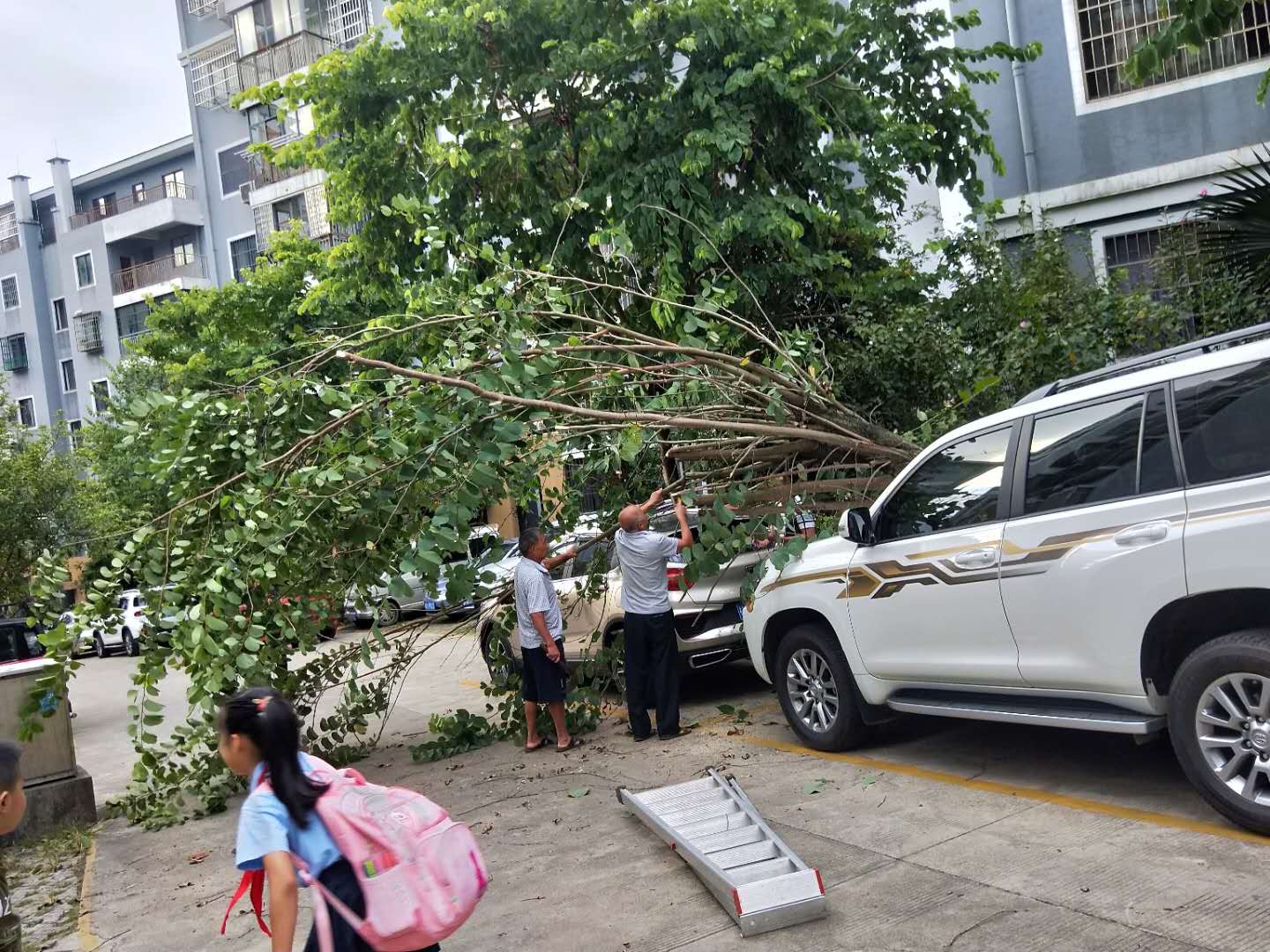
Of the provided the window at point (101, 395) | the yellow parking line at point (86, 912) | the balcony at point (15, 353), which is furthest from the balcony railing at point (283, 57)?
the yellow parking line at point (86, 912)

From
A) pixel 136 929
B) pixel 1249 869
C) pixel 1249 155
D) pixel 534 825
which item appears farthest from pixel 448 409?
pixel 1249 155

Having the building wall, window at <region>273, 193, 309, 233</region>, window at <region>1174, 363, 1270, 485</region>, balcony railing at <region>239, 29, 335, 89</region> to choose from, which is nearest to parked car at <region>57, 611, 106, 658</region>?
window at <region>1174, 363, 1270, 485</region>

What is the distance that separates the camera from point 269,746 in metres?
3.26

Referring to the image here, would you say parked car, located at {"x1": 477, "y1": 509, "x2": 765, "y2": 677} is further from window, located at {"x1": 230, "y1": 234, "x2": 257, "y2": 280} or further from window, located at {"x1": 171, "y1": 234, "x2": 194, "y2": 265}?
window, located at {"x1": 171, "y1": 234, "x2": 194, "y2": 265}

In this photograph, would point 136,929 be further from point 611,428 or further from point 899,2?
point 899,2

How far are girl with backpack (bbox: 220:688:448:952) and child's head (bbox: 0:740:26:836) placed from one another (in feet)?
2.91

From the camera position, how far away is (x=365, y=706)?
9.29 metres

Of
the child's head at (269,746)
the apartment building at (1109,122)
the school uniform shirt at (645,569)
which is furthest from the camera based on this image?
the apartment building at (1109,122)

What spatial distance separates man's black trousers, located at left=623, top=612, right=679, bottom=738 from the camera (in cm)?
866

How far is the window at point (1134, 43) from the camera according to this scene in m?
13.2

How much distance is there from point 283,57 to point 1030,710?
113 ft

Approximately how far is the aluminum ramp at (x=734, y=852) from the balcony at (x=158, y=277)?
1508 inches

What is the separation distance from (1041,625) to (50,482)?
18.8 metres

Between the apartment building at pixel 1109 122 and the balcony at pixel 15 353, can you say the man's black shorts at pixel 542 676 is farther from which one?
the balcony at pixel 15 353
